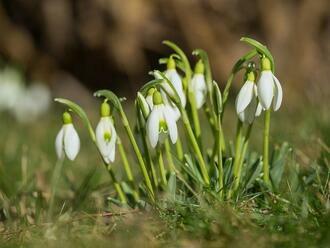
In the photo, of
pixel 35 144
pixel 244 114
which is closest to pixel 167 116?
pixel 244 114

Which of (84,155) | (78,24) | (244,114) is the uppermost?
(78,24)

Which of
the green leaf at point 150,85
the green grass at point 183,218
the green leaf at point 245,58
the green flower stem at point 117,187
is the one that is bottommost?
the green grass at point 183,218

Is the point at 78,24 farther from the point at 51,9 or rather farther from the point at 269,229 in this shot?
the point at 269,229

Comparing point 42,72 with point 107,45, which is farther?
point 42,72

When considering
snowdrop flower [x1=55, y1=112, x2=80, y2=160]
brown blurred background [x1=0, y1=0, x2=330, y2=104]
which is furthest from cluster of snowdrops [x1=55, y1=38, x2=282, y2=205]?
brown blurred background [x1=0, y1=0, x2=330, y2=104]

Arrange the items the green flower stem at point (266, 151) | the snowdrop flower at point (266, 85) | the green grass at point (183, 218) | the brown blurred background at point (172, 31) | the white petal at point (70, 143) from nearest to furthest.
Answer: the green grass at point (183, 218) < the snowdrop flower at point (266, 85) < the green flower stem at point (266, 151) < the white petal at point (70, 143) < the brown blurred background at point (172, 31)

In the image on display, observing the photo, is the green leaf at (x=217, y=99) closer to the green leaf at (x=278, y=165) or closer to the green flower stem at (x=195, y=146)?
the green flower stem at (x=195, y=146)

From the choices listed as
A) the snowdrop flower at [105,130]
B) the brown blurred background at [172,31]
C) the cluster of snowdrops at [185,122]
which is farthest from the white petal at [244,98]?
the brown blurred background at [172,31]

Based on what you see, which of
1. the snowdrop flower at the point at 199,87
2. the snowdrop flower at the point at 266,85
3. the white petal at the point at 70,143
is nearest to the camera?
the snowdrop flower at the point at 266,85
